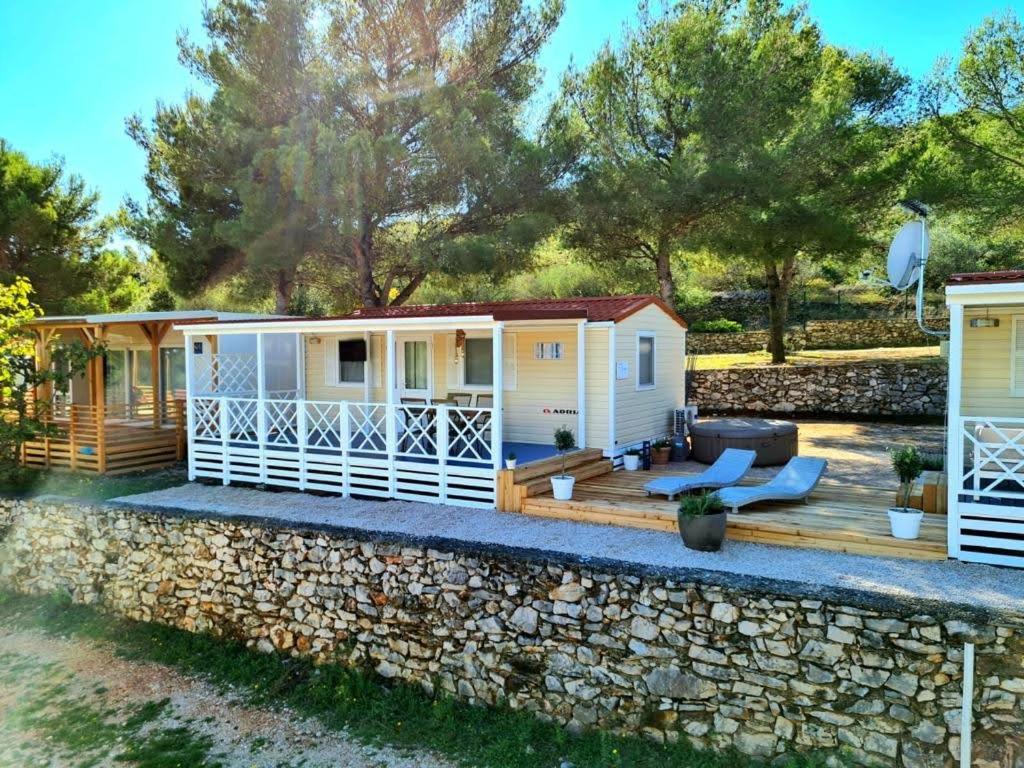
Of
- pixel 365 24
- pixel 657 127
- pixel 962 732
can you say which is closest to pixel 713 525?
pixel 962 732

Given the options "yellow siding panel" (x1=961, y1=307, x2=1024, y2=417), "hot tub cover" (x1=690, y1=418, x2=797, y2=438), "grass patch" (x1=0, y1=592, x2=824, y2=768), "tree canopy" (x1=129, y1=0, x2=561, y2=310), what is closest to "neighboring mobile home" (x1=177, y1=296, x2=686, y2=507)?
"hot tub cover" (x1=690, y1=418, x2=797, y2=438)

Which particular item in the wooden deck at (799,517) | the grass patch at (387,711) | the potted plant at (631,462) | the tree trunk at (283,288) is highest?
the tree trunk at (283,288)

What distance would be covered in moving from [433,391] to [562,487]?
448 cm

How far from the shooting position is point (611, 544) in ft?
22.3

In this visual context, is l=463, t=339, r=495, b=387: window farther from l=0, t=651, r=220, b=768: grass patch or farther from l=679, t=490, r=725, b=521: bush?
l=0, t=651, r=220, b=768: grass patch

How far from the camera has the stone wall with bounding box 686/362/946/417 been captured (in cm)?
1563

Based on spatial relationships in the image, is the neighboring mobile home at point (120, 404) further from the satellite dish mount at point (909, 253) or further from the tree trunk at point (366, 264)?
the satellite dish mount at point (909, 253)

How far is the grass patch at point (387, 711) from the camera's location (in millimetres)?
5684

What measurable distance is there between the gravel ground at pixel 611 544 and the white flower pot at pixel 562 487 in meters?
0.48

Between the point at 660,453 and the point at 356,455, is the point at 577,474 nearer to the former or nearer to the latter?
the point at 660,453

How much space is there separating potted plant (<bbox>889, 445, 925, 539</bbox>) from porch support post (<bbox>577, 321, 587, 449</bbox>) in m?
4.47

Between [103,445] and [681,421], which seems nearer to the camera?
[103,445]

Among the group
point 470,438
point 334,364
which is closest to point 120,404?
point 334,364

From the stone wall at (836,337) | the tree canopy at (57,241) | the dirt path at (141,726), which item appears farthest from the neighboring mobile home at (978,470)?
the tree canopy at (57,241)
